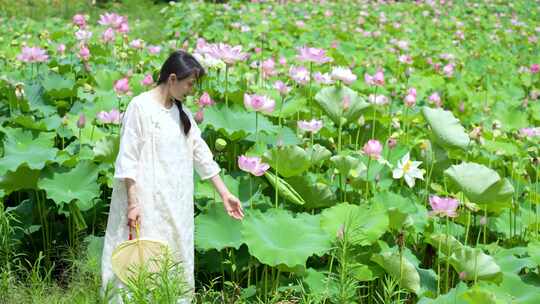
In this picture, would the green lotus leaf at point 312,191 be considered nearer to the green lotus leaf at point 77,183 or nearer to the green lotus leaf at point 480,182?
the green lotus leaf at point 480,182

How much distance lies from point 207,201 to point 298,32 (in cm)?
475

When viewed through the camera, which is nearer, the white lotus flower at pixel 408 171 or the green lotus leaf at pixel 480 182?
the green lotus leaf at pixel 480 182

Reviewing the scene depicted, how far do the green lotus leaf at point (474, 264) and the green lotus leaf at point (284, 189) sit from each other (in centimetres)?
63

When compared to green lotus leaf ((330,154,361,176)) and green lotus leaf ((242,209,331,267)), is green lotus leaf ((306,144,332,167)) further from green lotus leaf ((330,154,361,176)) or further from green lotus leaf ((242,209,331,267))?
green lotus leaf ((242,209,331,267))

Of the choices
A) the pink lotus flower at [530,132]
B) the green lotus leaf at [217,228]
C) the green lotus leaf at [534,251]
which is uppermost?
the green lotus leaf at [534,251]

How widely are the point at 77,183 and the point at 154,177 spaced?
71 cm

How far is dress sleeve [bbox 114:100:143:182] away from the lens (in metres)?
2.11

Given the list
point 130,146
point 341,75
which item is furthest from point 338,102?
point 130,146

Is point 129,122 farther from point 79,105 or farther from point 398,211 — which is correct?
point 79,105

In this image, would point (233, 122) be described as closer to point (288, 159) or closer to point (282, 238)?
A: point (288, 159)

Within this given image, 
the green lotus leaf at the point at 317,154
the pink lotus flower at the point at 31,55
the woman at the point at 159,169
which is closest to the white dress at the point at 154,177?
the woman at the point at 159,169

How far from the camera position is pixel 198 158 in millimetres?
2340

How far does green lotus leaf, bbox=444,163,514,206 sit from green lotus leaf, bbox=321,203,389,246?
0.94 feet

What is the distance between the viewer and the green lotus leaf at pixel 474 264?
2275 millimetres
